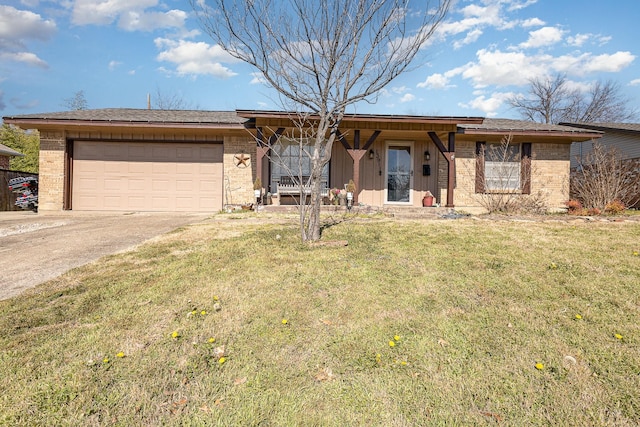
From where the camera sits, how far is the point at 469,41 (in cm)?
739

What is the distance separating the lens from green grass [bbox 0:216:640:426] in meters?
1.73

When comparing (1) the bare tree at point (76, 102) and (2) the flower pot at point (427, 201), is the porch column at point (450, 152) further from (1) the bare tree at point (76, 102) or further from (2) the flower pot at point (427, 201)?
(1) the bare tree at point (76, 102)

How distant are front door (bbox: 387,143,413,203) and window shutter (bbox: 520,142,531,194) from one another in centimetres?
375

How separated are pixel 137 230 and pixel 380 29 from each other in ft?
19.1

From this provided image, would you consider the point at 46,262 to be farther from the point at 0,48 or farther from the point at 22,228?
the point at 0,48

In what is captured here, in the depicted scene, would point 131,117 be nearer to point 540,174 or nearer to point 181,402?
point 181,402

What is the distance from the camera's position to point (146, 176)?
10875mm

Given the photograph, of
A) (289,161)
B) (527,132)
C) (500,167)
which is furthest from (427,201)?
(289,161)

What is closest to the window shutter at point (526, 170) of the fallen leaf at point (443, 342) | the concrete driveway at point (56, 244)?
the fallen leaf at point (443, 342)

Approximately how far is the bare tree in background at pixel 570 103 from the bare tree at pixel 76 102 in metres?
36.2

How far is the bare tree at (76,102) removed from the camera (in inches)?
1017

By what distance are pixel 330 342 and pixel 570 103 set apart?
34843 millimetres

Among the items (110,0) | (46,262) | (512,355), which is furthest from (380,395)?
(110,0)

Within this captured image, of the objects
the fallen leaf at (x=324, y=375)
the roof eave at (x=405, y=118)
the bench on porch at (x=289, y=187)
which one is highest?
the roof eave at (x=405, y=118)
